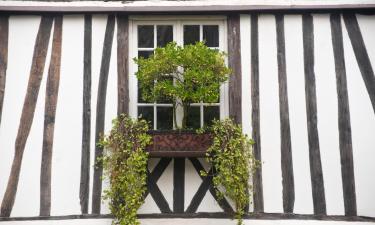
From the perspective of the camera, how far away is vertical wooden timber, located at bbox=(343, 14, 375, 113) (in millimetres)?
4656

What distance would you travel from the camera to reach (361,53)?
15.4ft

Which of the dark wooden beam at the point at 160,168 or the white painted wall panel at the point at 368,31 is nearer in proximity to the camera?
the dark wooden beam at the point at 160,168

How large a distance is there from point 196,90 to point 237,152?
730mm

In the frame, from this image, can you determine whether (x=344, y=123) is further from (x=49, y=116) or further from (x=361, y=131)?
(x=49, y=116)

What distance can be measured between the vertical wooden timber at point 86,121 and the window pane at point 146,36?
0.54 metres

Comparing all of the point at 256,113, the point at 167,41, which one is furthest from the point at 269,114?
the point at 167,41

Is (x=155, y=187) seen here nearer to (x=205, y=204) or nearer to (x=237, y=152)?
(x=205, y=204)

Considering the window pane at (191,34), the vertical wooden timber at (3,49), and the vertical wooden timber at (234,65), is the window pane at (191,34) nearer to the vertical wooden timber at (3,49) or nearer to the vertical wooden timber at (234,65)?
the vertical wooden timber at (234,65)

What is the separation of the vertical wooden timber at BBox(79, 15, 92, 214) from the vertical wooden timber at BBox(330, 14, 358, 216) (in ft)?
8.65

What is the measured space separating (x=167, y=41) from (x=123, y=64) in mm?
548

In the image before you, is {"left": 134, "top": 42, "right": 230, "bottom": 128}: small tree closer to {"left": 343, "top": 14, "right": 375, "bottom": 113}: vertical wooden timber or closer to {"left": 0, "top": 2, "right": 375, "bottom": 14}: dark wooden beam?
{"left": 0, "top": 2, "right": 375, "bottom": 14}: dark wooden beam

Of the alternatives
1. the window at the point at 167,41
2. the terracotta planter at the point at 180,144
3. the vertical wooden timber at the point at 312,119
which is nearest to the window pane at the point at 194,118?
the window at the point at 167,41

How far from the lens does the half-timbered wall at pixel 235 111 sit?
456 centimetres

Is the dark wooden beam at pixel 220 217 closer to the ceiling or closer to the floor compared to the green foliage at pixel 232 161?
closer to the floor
